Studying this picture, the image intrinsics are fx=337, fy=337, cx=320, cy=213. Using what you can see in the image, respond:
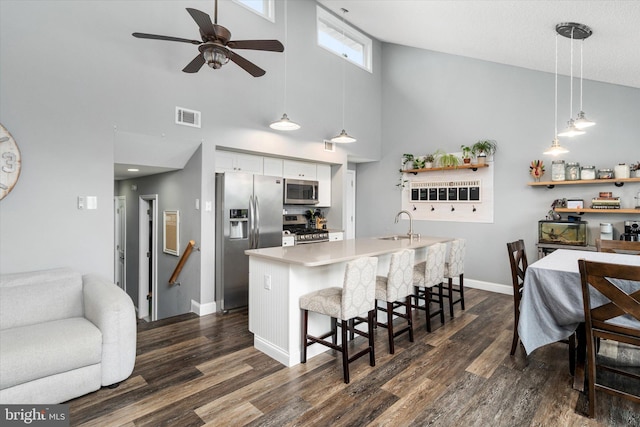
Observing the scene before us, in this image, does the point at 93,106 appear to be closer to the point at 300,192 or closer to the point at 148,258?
the point at 148,258

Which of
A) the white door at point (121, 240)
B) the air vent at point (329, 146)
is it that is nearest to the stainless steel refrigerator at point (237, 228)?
the air vent at point (329, 146)

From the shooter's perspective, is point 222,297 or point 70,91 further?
point 222,297

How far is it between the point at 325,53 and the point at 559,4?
3593 millimetres

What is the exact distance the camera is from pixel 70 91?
126 inches

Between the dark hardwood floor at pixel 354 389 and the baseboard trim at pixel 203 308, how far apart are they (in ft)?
2.27

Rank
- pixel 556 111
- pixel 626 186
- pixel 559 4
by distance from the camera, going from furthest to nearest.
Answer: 1. pixel 556 111
2. pixel 626 186
3. pixel 559 4

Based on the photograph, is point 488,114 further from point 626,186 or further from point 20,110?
point 20,110

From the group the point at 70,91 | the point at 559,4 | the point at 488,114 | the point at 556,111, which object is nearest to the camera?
the point at 559,4

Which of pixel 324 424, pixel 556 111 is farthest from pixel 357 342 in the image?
pixel 556 111

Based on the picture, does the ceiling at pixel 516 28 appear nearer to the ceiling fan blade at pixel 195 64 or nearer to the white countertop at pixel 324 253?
the white countertop at pixel 324 253

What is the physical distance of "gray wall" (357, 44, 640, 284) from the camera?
174 inches

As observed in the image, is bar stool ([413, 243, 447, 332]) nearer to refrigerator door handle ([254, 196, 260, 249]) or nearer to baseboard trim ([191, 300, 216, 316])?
refrigerator door handle ([254, 196, 260, 249])

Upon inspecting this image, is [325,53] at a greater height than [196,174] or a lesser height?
greater

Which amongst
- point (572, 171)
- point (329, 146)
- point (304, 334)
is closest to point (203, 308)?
point (304, 334)
